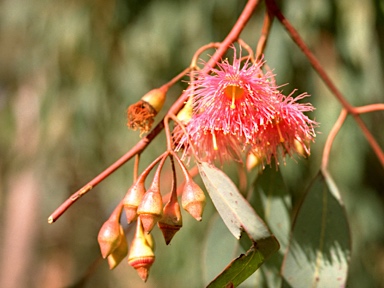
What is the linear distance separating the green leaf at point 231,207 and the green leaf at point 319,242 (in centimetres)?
25

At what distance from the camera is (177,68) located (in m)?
2.00

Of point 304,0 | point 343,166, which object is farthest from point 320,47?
point 343,166

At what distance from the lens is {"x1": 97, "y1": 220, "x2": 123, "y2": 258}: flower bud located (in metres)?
0.73

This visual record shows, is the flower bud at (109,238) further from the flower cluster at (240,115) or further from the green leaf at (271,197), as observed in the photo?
the green leaf at (271,197)

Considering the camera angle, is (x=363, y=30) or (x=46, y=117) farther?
(x=46, y=117)

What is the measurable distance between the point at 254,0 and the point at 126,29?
45.8 inches

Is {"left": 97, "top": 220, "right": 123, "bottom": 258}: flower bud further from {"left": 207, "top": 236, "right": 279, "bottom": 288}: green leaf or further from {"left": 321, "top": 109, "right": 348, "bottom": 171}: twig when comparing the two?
{"left": 321, "top": 109, "right": 348, "bottom": 171}: twig

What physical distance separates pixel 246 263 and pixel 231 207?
68mm

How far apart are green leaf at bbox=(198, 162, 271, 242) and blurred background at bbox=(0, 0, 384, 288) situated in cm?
93

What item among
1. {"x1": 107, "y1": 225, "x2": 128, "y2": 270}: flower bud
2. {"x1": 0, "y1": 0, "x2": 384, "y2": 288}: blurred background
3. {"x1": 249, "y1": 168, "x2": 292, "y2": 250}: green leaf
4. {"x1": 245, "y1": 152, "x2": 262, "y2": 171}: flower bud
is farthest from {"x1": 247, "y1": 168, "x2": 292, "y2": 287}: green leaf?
{"x1": 0, "y1": 0, "x2": 384, "y2": 288}: blurred background

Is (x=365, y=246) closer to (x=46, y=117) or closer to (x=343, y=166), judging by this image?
(x=343, y=166)

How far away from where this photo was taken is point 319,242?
0.99 meters

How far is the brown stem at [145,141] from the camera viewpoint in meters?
0.66

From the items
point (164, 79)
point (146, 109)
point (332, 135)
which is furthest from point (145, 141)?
point (164, 79)
